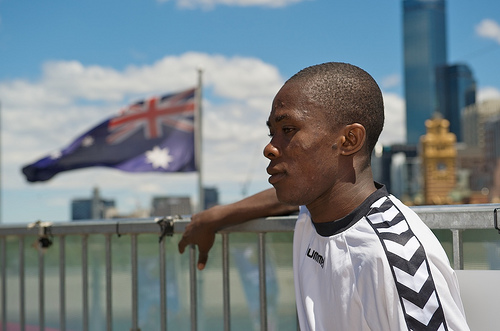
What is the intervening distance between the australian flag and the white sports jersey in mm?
15825

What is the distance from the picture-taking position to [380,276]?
5.89ft

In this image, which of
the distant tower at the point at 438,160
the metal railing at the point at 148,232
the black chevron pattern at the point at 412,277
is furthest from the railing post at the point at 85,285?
the distant tower at the point at 438,160

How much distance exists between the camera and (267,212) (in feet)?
9.83

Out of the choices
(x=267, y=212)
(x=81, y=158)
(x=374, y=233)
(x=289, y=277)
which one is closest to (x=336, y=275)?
(x=374, y=233)

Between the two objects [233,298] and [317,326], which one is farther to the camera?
[233,298]

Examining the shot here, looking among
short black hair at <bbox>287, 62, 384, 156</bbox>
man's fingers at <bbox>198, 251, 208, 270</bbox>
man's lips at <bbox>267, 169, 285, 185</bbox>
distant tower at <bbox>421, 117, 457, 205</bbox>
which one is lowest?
man's fingers at <bbox>198, 251, 208, 270</bbox>

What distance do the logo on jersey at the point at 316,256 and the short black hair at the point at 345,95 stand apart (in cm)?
40

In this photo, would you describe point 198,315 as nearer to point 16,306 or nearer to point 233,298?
point 233,298

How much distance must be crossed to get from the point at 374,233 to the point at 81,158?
16.6m

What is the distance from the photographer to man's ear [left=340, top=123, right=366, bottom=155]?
2.01m

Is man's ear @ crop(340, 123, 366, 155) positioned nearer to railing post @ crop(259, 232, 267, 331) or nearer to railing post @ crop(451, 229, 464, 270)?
railing post @ crop(451, 229, 464, 270)

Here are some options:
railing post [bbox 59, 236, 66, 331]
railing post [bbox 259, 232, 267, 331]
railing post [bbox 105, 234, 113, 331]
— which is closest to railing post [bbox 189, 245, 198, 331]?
railing post [bbox 259, 232, 267, 331]

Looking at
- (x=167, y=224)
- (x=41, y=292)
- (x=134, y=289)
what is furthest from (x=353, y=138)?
(x=41, y=292)

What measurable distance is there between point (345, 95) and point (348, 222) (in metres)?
0.42
